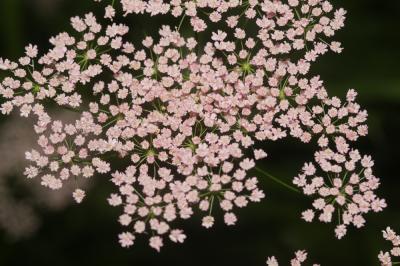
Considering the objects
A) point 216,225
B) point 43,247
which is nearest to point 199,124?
point 216,225

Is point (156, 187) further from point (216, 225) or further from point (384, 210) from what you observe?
point (384, 210)

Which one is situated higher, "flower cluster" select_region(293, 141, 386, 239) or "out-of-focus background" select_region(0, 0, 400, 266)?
"out-of-focus background" select_region(0, 0, 400, 266)

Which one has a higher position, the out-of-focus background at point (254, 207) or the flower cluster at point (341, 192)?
the out-of-focus background at point (254, 207)

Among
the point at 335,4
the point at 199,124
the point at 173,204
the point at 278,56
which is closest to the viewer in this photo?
the point at 173,204

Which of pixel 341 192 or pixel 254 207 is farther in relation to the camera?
pixel 254 207

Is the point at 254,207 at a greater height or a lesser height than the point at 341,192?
greater

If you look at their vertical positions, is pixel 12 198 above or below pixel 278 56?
below

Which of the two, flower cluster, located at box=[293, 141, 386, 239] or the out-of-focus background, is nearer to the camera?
flower cluster, located at box=[293, 141, 386, 239]

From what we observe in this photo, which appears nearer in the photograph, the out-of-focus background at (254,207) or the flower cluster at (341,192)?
the flower cluster at (341,192)
